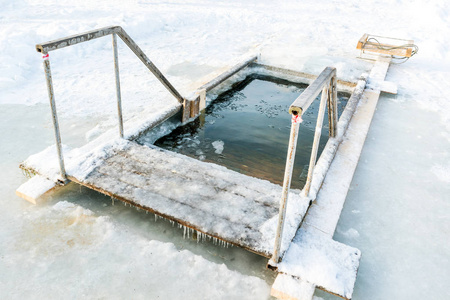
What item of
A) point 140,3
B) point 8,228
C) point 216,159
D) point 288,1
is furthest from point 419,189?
point 288,1

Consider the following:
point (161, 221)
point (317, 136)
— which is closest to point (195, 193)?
point (161, 221)

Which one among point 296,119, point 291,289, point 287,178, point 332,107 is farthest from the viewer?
point 332,107

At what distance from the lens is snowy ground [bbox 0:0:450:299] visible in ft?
8.59

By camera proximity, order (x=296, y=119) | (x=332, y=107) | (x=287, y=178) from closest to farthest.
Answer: (x=296, y=119) → (x=287, y=178) → (x=332, y=107)

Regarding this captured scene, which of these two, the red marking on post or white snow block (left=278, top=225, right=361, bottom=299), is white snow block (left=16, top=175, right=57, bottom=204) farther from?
the red marking on post

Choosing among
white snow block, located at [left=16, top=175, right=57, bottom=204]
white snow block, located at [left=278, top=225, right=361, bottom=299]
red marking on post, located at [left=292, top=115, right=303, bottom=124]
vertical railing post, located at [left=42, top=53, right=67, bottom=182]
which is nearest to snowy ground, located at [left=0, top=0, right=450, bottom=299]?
white snow block, located at [left=16, top=175, right=57, bottom=204]

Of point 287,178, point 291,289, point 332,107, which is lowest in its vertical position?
point 291,289

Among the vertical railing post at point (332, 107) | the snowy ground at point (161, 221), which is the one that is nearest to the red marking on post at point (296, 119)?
the snowy ground at point (161, 221)

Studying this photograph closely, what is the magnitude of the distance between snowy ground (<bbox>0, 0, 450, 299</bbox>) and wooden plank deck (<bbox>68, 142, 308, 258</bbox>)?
0.23 meters

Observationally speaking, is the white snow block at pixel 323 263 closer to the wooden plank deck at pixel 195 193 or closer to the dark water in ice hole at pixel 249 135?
the wooden plank deck at pixel 195 193

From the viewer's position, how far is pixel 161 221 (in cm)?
315

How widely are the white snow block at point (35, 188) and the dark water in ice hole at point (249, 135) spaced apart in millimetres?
1514

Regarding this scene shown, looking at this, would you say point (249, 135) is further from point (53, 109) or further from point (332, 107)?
point (53, 109)

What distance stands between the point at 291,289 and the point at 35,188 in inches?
94.1
